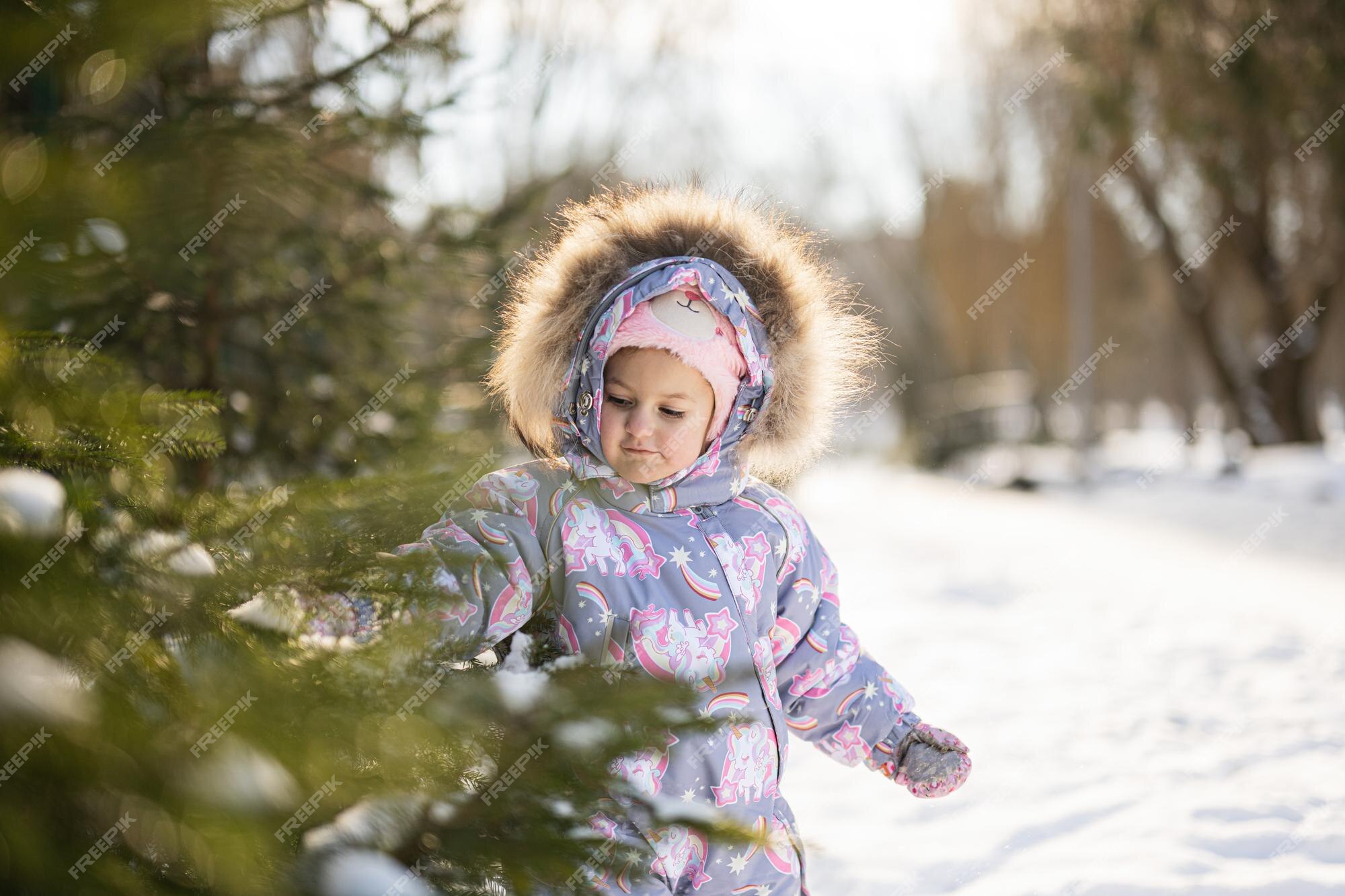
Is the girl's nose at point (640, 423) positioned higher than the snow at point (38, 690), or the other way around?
the girl's nose at point (640, 423)

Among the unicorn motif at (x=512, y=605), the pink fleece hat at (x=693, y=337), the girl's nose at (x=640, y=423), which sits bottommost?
the unicorn motif at (x=512, y=605)

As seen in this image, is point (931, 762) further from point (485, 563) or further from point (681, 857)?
point (485, 563)

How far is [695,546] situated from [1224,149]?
14893 mm

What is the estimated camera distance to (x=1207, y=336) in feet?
55.4

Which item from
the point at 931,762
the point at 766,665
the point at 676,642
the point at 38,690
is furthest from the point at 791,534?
the point at 38,690

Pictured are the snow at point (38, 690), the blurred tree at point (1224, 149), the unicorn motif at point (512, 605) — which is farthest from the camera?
the blurred tree at point (1224, 149)

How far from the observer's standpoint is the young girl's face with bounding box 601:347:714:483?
5.79 feet

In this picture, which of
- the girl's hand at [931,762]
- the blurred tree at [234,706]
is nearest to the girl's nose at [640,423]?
the blurred tree at [234,706]

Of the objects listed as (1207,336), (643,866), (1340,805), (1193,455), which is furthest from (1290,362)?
(643,866)

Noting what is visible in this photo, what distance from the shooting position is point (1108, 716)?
409 cm

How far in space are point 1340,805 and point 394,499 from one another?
3.04 metres

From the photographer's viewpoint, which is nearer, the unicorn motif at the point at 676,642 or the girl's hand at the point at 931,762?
the unicorn motif at the point at 676,642

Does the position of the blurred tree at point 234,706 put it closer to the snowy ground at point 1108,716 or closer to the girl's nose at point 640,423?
the snowy ground at point 1108,716

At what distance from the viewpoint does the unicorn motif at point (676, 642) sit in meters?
1.68
